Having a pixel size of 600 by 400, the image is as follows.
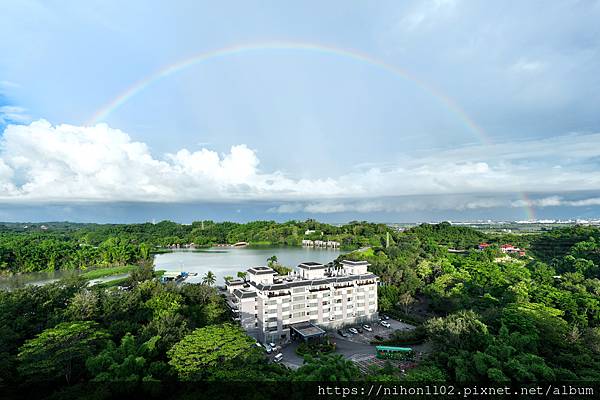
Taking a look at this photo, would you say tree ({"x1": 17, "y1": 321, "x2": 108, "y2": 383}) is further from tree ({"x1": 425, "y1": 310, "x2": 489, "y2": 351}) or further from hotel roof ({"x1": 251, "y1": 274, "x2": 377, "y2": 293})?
tree ({"x1": 425, "y1": 310, "x2": 489, "y2": 351})

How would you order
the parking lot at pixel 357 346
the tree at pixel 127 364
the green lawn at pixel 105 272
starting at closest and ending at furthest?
the tree at pixel 127 364
the parking lot at pixel 357 346
the green lawn at pixel 105 272

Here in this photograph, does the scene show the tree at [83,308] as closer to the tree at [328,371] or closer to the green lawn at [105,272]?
the tree at [328,371]

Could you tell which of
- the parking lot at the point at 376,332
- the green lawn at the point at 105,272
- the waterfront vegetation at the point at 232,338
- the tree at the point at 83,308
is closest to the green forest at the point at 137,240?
the green lawn at the point at 105,272

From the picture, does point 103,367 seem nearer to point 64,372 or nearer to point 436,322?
point 64,372

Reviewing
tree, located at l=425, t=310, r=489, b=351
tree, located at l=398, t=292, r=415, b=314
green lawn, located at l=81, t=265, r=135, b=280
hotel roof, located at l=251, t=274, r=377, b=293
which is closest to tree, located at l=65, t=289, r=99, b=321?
hotel roof, located at l=251, t=274, r=377, b=293

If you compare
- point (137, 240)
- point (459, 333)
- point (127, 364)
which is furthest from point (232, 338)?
point (137, 240)

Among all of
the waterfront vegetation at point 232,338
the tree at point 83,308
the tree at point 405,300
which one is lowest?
the tree at point 405,300
